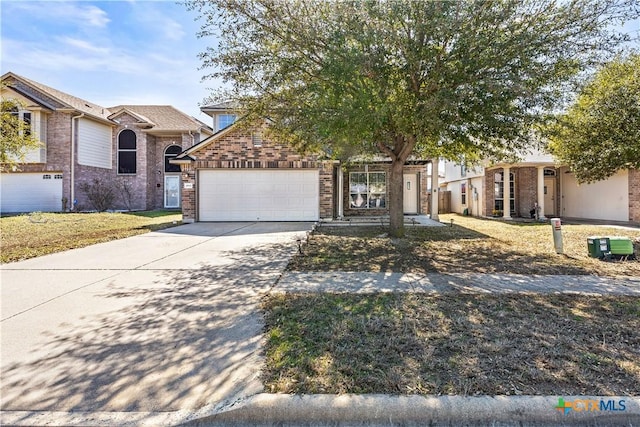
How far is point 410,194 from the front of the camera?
1898cm

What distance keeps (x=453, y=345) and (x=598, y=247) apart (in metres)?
6.66

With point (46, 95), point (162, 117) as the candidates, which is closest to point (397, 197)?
point (162, 117)

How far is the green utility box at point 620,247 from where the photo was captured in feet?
24.7

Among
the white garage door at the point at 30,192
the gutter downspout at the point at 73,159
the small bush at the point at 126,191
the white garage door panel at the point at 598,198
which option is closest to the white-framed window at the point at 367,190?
the white garage door panel at the point at 598,198

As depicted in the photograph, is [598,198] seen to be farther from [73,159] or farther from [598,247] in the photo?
[73,159]

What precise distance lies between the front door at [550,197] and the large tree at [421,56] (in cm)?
1416

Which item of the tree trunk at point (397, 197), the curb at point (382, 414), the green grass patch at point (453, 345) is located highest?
the tree trunk at point (397, 197)

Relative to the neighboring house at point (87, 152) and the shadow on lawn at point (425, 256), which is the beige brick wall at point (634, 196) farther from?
the neighboring house at point (87, 152)

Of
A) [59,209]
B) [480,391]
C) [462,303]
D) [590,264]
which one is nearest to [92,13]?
[462,303]

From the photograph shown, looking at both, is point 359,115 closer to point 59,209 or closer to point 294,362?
point 294,362

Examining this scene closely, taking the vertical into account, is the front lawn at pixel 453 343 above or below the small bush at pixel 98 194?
below

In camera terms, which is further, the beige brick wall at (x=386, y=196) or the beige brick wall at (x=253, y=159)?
the beige brick wall at (x=386, y=196)

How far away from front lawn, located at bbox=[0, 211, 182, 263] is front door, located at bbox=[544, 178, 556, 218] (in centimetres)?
2068

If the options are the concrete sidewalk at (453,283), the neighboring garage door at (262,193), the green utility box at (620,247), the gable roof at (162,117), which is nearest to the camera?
the concrete sidewalk at (453,283)
